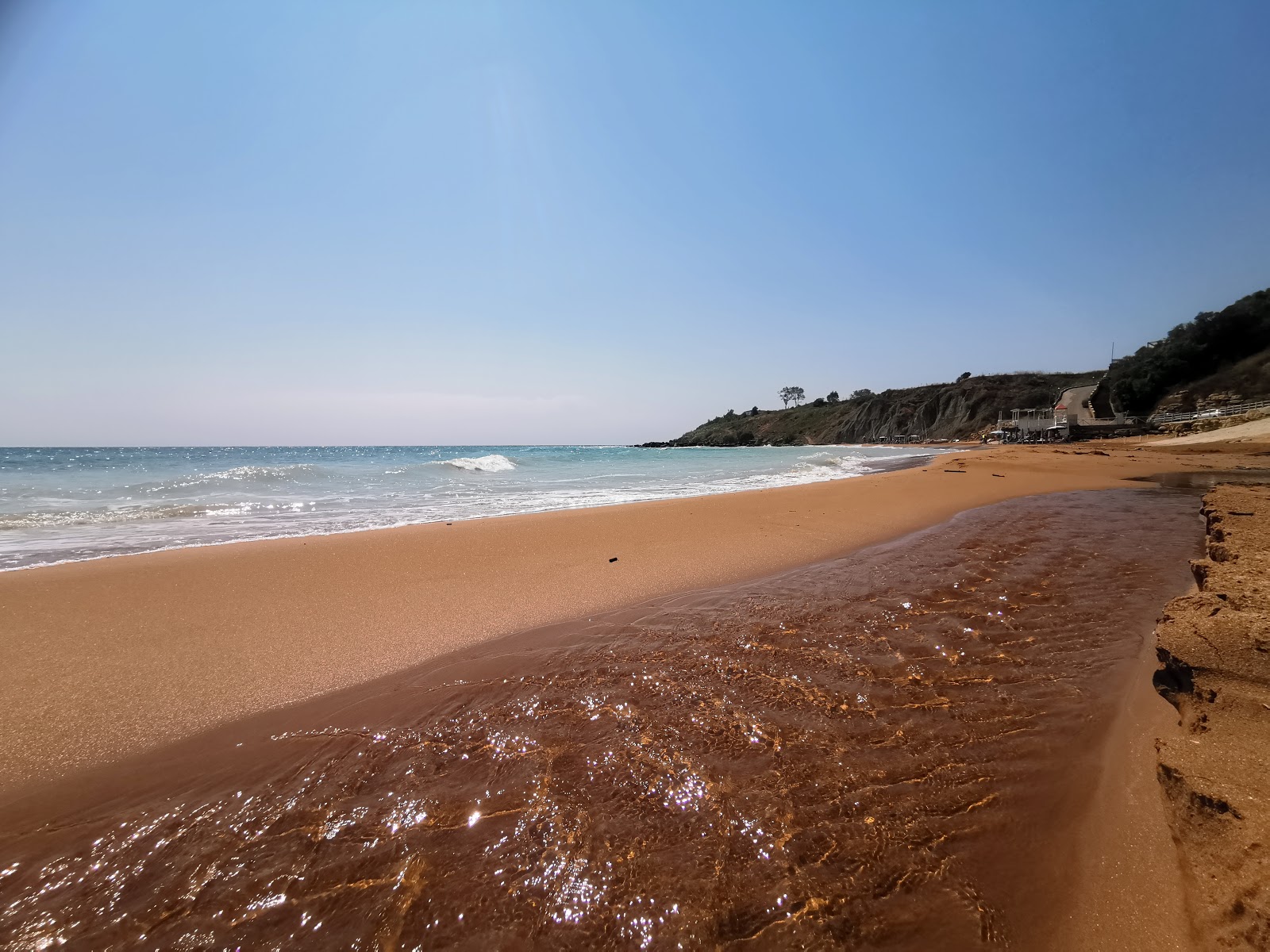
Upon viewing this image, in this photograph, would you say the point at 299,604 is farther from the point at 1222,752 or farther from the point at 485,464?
the point at 485,464

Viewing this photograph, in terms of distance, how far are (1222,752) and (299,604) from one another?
6029mm

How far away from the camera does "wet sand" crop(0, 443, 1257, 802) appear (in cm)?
298

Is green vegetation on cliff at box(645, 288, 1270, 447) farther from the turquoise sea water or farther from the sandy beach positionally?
the sandy beach

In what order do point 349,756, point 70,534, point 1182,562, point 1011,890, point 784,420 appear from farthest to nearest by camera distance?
1. point 784,420
2. point 70,534
3. point 1182,562
4. point 349,756
5. point 1011,890

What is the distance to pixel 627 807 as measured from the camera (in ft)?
6.70

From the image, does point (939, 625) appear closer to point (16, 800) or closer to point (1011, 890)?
point (1011, 890)

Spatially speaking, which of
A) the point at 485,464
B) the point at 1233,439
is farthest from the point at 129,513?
the point at 1233,439

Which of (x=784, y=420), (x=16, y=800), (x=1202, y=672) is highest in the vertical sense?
(x=784, y=420)

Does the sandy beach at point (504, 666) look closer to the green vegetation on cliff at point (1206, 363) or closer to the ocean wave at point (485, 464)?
the ocean wave at point (485, 464)

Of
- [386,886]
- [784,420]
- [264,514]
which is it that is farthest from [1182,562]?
[784,420]

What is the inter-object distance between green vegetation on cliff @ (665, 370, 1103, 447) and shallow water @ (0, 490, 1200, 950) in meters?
79.7

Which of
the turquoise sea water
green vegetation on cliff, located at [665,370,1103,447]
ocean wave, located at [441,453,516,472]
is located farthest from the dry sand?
green vegetation on cliff, located at [665,370,1103,447]

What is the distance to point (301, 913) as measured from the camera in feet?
5.41

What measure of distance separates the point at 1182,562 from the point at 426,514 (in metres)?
11.1
